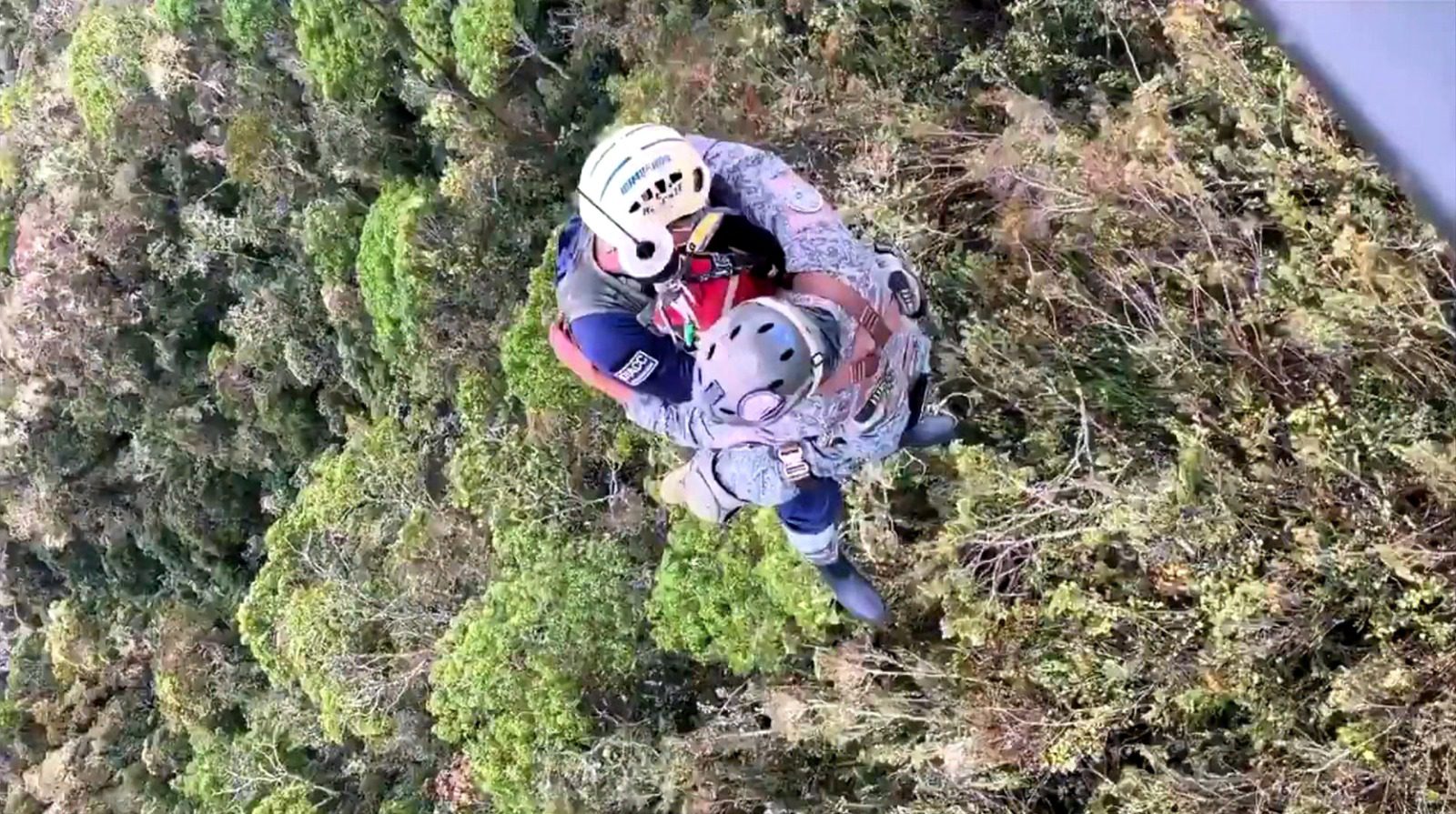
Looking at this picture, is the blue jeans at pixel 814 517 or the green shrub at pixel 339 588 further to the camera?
the green shrub at pixel 339 588

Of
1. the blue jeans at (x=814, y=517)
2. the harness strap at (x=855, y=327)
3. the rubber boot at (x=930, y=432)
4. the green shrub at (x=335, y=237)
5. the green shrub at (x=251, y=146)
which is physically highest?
the harness strap at (x=855, y=327)

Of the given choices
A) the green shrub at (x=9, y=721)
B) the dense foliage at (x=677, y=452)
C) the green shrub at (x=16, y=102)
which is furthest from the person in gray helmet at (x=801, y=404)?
the green shrub at (x=16, y=102)

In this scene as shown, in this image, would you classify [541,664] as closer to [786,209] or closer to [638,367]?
[638,367]

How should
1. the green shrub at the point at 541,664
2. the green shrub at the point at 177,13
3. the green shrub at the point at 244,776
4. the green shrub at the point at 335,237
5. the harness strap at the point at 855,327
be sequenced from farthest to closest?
the green shrub at the point at 177,13 < the green shrub at the point at 335,237 < the green shrub at the point at 244,776 < the green shrub at the point at 541,664 < the harness strap at the point at 855,327

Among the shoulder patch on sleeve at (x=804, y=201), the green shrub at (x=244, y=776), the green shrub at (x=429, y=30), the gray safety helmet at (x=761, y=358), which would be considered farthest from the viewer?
the green shrub at (x=244, y=776)

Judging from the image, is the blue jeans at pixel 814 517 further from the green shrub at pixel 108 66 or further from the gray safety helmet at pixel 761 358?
the green shrub at pixel 108 66

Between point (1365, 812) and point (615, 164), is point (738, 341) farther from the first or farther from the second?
point (1365, 812)

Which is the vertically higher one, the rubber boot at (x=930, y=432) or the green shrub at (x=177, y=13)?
the rubber boot at (x=930, y=432)

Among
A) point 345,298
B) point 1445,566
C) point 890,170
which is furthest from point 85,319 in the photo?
point 1445,566

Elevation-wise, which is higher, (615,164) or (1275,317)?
(1275,317)
